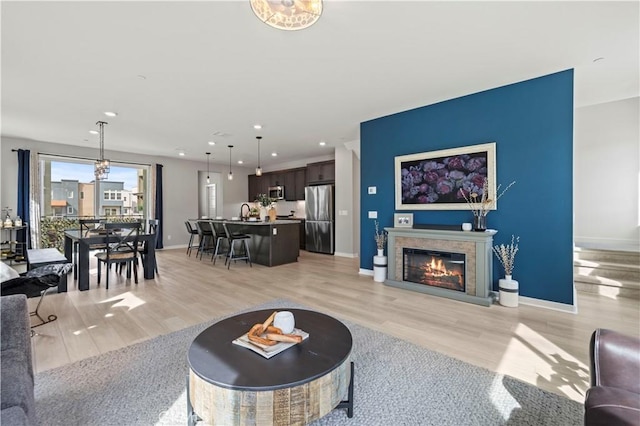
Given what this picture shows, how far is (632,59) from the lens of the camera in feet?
9.74

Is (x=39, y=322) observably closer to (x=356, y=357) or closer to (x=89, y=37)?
(x=89, y=37)

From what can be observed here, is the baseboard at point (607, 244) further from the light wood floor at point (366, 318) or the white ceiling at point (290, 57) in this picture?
the white ceiling at point (290, 57)

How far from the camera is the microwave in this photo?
8938 mm

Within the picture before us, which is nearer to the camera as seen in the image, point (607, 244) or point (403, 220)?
point (403, 220)

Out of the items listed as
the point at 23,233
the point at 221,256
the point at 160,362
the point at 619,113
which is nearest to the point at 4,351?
the point at 160,362

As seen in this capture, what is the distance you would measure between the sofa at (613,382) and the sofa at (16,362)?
2011 millimetres

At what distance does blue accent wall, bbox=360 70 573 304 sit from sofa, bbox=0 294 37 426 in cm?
425

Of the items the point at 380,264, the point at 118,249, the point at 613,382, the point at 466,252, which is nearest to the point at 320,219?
the point at 380,264

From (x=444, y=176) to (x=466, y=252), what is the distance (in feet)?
3.73

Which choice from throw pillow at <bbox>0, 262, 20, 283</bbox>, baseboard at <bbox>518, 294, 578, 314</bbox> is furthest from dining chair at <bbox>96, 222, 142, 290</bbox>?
baseboard at <bbox>518, 294, 578, 314</bbox>

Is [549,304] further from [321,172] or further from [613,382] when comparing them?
[321,172]

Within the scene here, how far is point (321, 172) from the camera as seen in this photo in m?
7.70

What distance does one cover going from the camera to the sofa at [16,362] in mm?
1089

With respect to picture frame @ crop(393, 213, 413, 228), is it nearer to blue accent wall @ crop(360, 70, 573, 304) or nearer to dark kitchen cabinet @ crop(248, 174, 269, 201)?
blue accent wall @ crop(360, 70, 573, 304)
